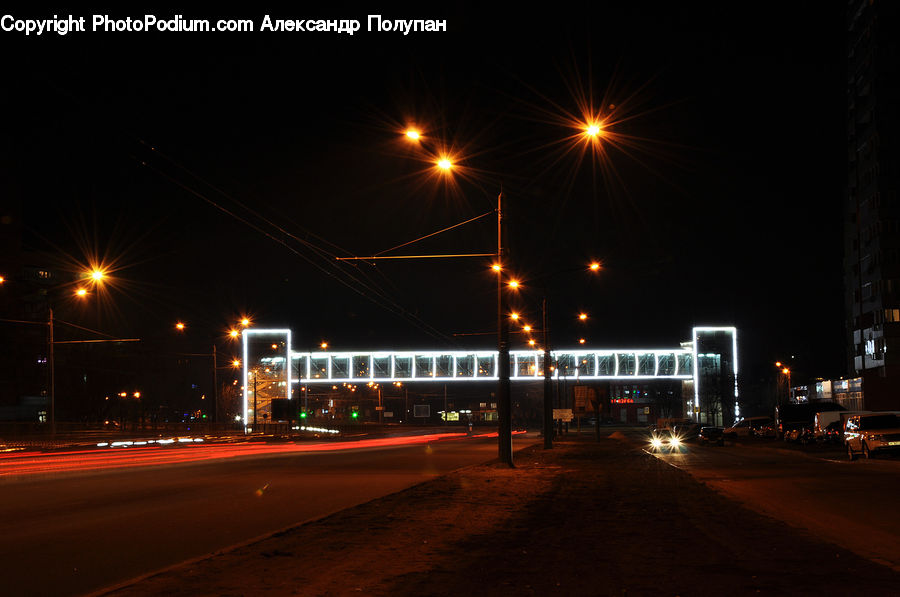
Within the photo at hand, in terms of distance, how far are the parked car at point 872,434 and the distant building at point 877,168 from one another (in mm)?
39705

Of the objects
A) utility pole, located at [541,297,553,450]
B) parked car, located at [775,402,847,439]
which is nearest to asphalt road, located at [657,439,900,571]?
utility pole, located at [541,297,553,450]

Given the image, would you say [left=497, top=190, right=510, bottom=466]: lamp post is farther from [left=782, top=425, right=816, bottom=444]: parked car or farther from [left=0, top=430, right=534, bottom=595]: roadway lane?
[left=782, top=425, right=816, bottom=444]: parked car

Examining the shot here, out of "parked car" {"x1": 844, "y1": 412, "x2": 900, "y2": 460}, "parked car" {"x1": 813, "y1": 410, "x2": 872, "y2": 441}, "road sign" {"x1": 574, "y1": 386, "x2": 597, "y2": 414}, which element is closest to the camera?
"parked car" {"x1": 844, "y1": 412, "x2": 900, "y2": 460}

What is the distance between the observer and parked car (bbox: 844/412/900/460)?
31.8 meters

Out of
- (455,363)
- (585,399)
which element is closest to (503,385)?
(585,399)

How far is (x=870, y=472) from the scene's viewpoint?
25.6 m

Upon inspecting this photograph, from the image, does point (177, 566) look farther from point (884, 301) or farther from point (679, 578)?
point (884, 301)

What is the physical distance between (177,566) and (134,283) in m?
93.8

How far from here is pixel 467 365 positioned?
467 feet

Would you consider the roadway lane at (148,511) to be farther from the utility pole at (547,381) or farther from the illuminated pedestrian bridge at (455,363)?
the illuminated pedestrian bridge at (455,363)

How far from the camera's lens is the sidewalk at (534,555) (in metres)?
8.77

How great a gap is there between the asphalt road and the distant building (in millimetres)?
46557

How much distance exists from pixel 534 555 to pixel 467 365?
13173 centimetres

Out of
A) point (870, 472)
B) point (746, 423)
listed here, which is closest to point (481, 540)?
point (870, 472)
